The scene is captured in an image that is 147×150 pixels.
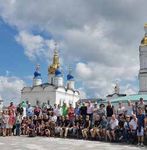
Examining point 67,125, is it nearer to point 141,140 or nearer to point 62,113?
point 62,113

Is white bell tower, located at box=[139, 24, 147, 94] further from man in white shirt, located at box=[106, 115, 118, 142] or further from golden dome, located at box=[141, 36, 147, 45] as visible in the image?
man in white shirt, located at box=[106, 115, 118, 142]

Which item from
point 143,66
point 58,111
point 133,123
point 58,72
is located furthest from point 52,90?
point 133,123

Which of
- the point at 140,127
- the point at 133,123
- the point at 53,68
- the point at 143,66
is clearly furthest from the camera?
the point at 53,68

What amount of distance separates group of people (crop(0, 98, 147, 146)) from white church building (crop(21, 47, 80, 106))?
39715 millimetres

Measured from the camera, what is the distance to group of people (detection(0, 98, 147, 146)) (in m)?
12.6

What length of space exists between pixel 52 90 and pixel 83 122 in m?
42.2

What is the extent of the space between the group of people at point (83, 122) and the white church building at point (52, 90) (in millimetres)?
39715

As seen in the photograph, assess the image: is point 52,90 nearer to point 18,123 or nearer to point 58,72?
point 58,72

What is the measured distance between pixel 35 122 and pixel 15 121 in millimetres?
870

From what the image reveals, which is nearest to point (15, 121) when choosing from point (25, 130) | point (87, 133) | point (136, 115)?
point (25, 130)

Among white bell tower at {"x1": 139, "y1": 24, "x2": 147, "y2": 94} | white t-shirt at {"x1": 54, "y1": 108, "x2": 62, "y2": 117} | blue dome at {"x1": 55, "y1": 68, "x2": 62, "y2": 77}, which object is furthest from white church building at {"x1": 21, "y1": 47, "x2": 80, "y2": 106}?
white t-shirt at {"x1": 54, "y1": 108, "x2": 62, "y2": 117}

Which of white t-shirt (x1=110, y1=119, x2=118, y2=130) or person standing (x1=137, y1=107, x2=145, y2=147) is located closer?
person standing (x1=137, y1=107, x2=145, y2=147)

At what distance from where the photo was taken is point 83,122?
14203 mm

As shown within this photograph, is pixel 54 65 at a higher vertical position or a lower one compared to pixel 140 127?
higher
